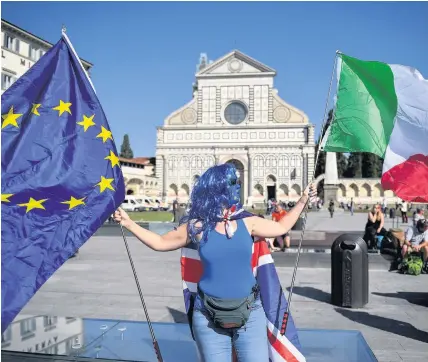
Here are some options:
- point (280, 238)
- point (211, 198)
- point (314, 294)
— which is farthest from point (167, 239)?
point (280, 238)

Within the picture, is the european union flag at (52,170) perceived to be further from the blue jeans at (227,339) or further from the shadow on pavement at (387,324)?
the shadow on pavement at (387,324)

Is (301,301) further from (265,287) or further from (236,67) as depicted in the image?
(236,67)

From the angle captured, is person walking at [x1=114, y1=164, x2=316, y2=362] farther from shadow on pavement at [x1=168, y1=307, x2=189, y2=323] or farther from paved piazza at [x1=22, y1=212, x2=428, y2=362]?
shadow on pavement at [x1=168, y1=307, x2=189, y2=323]

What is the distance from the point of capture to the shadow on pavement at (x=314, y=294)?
645 cm

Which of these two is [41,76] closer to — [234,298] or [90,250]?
[234,298]

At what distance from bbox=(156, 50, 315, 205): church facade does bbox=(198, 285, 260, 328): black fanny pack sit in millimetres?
52937

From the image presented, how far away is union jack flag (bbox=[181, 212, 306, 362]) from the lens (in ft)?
8.48

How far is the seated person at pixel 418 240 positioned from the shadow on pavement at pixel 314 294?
2253mm

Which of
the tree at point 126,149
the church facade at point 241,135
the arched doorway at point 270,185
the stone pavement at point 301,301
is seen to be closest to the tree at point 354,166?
the church facade at point 241,135

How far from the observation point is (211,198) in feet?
8.00

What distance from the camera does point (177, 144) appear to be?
58.3m

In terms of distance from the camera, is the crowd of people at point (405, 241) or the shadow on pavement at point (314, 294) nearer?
the shadow on pavement at point (314, 294)

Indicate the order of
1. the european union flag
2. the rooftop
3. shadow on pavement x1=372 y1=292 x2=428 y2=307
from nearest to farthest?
the european union flag, shadow on pavement x1=372 y1=292 x2=428 y2=307, the rooftop

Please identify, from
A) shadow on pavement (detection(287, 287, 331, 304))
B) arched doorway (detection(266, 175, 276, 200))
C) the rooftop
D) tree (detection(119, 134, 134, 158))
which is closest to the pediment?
arched doorway (detection(266, 175, 276, 200))
